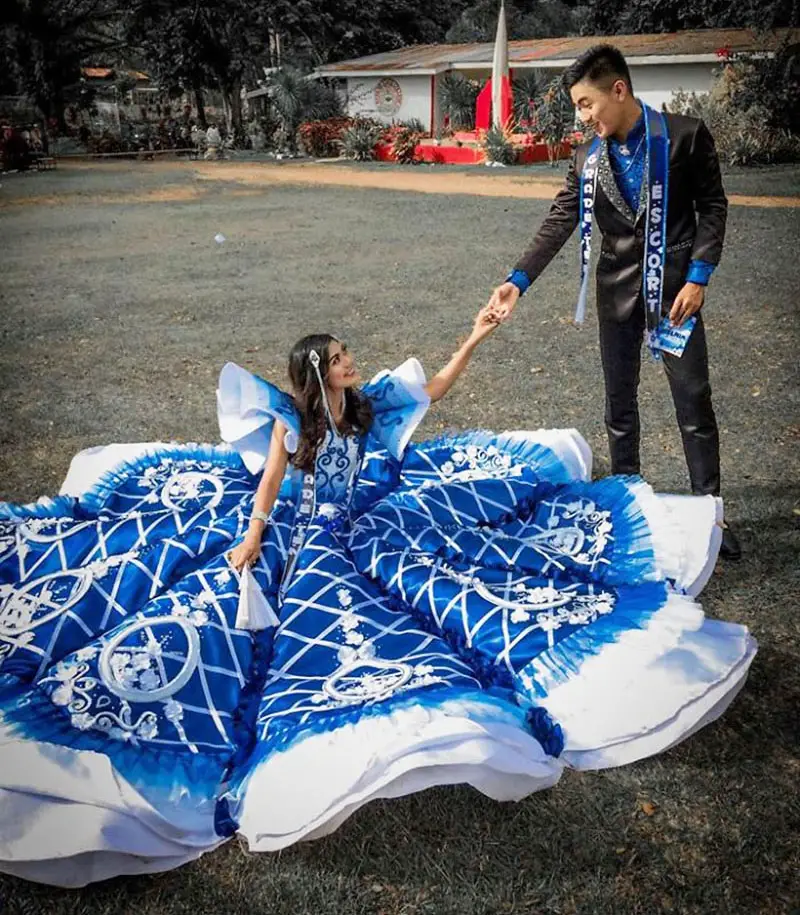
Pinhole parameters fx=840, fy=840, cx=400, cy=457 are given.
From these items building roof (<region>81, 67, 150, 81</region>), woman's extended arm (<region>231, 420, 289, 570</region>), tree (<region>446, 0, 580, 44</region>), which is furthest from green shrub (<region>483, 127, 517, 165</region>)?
building roof (<region>81, 67, 150, 81</region>)

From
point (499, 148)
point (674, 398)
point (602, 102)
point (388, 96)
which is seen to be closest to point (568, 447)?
point (674, 398)

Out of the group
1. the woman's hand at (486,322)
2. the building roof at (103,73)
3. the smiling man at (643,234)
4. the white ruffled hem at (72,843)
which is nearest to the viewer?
the white ruffled hem at (72,843)

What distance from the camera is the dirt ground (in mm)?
2439

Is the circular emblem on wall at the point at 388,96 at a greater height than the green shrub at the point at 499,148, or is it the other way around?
the circular emblem on wall at the point at 388,96

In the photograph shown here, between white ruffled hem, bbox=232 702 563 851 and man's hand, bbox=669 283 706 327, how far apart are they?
6.77 feet

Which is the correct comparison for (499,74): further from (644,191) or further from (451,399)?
(644,191)

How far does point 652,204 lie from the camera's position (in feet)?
12.1

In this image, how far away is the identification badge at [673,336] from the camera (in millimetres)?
3773

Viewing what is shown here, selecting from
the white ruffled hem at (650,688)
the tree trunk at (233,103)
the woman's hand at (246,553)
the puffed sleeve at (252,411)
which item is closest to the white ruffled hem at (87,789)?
the woman's hand at (246,553)

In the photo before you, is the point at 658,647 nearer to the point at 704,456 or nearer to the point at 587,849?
the point at 587,849

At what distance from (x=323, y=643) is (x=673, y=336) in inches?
82.8

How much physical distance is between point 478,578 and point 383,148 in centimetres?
2442

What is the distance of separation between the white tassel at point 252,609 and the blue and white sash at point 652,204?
2.13 m

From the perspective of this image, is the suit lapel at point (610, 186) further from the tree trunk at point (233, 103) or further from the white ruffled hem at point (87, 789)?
the tree trunk at point (233, 103)
